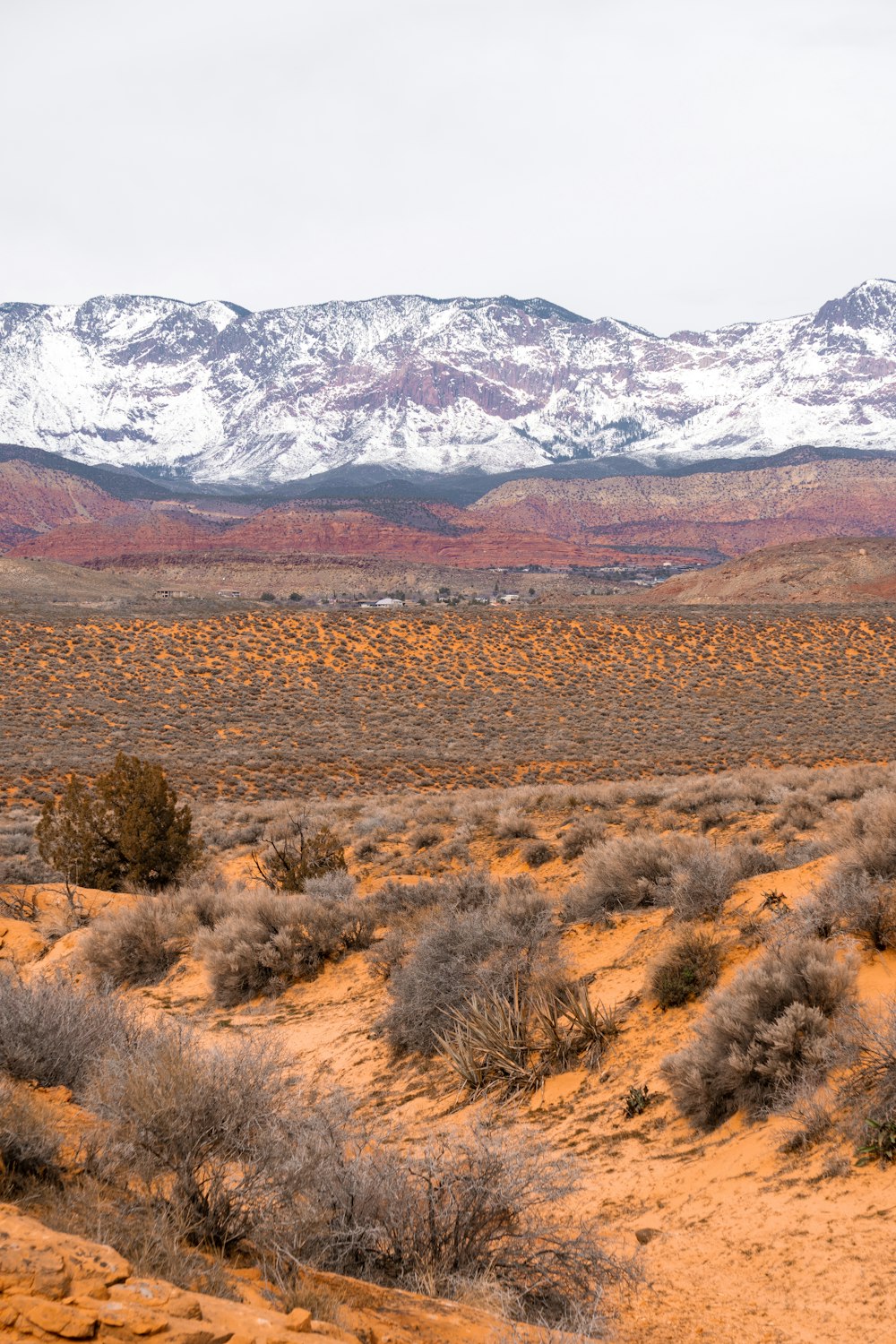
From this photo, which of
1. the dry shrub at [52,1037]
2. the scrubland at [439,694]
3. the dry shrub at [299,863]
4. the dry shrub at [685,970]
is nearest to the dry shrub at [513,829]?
the dry shrub at [299,863]

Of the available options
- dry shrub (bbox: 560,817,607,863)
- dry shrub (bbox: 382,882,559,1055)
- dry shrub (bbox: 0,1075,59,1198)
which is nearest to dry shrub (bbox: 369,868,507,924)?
dry shrub (bbox: 382,882,559,1055)

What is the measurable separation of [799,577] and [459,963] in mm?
87047

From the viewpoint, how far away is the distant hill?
83312 millimetres

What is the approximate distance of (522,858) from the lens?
1500 cm

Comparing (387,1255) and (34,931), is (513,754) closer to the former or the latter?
(34,931)

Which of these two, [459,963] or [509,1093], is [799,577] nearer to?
[459,963]

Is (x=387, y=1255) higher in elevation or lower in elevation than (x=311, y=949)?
higher

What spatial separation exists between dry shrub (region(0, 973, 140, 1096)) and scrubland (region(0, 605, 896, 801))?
1961cm

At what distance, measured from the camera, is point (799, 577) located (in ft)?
294

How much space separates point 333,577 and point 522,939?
11824 cm

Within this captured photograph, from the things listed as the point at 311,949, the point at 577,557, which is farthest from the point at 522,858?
the point at 577,557

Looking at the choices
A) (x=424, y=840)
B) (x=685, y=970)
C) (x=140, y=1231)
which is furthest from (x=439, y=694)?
(x=140, y=1231)

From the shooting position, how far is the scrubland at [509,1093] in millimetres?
4695

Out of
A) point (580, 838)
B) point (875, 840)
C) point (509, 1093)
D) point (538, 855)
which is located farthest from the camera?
point (538, 855)
